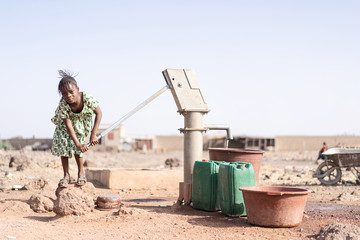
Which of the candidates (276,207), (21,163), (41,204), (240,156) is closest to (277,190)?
(276,207)

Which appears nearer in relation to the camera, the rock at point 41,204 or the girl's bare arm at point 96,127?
the girl's bare arm at point 96,127

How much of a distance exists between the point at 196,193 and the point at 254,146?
25541 mm

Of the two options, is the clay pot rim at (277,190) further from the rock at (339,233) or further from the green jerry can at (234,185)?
the rock at (339,233)

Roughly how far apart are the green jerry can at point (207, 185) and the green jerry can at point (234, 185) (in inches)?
11.2

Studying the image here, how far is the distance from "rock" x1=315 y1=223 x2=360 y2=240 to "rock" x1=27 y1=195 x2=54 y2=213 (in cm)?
318

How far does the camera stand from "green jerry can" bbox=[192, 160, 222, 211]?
18.5ft

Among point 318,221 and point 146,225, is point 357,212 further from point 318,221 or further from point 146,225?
point 146,225

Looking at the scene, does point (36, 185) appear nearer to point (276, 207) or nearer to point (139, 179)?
point (139, 179)

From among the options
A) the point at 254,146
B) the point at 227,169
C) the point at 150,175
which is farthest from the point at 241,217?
the point at 254,146

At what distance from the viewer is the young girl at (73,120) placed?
16.5 feet

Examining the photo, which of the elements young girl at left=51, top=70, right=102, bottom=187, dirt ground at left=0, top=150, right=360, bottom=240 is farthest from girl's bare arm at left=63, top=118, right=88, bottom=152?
dirt ground at left=0, top=150, right=360, bottom=240

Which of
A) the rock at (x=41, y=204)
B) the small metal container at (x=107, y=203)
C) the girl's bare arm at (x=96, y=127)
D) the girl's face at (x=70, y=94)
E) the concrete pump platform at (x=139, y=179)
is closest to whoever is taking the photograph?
the girl's face at (x=70, y=94)

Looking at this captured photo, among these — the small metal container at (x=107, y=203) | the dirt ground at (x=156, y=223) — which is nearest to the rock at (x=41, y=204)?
the dirt ground at (x=156, y=223)

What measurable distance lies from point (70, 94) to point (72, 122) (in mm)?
427
